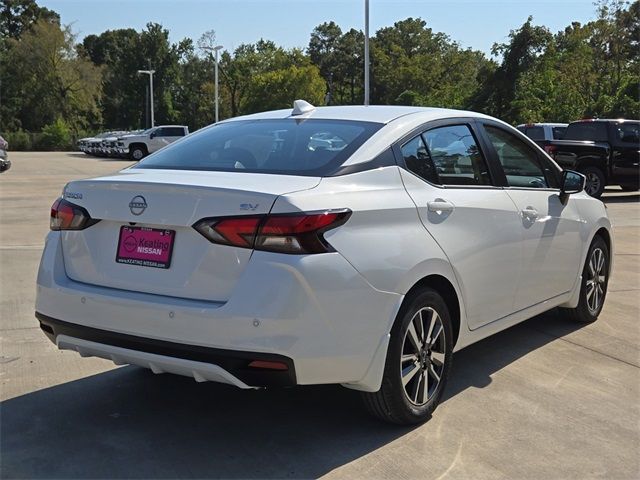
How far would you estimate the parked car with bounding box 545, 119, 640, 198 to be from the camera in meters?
17.1

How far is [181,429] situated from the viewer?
371 centimetres

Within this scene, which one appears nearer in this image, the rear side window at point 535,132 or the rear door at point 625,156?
the rear door at point 625,156

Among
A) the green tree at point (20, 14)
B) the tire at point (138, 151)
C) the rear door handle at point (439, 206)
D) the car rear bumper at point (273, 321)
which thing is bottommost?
the car rear bumper at point (273, 321)

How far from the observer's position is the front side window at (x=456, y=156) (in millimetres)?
4137

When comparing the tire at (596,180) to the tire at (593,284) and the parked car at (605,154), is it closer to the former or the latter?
the parked car at (605,154)

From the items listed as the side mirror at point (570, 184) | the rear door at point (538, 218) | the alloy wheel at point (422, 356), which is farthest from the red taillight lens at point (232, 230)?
the side mirror at point (570, 184)

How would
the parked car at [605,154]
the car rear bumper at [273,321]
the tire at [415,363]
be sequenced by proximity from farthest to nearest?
the parked car at [605,154]
the tire at [415,363]
the car rear bumper at [273,321]

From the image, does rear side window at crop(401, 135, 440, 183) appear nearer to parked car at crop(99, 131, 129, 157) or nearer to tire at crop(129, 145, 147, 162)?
tire at crop(129, 145, 147, 162)

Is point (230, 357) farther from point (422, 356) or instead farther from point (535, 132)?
point (535, 132)

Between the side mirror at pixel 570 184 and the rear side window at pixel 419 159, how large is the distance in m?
1.64

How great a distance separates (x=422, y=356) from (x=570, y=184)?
89.7 inches

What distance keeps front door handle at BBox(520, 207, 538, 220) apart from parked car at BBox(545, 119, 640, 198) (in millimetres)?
13121

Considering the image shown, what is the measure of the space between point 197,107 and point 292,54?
1520cm

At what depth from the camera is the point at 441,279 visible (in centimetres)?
387
